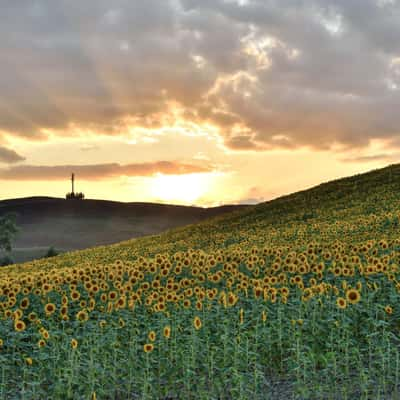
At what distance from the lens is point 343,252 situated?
50.4 feet

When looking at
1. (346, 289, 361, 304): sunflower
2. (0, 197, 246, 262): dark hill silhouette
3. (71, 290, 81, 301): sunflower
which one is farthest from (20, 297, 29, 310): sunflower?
(0, 197, 246, 262): dark hill silhouette

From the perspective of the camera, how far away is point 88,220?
294ft

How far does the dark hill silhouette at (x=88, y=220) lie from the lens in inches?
3145

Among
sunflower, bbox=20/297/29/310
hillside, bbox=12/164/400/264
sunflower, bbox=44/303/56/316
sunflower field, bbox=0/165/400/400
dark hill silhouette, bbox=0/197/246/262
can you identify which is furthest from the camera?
dark hill silhouette, bbox=0/197/246/262

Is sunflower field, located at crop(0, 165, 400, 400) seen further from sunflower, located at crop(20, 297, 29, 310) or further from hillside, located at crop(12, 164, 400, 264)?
hillside, located at crop(12, 164, 400, 264)

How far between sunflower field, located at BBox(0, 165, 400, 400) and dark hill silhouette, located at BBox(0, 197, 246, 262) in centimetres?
5941

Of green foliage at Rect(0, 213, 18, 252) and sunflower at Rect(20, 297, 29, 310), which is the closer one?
sunflower at Rect(20, 297, 29, 310)

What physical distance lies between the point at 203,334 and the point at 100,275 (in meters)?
A: 5.63

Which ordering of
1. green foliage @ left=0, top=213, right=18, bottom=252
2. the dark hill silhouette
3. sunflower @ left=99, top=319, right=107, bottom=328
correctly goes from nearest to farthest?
sunflower @ left=99, top=319, right=107, bottom=328
green foliage @ left=0, top=213, right=18, bottom=252
the dark hill silhouette

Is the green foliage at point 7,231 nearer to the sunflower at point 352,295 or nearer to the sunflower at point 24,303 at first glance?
the sunflower at point 24,303

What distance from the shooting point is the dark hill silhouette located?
79875 mm

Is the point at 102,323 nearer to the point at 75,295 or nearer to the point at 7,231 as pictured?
the point at 75,295

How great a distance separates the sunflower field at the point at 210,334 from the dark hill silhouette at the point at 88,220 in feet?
195

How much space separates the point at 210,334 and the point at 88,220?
266ft
